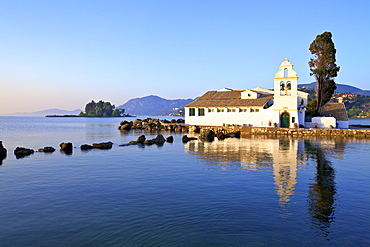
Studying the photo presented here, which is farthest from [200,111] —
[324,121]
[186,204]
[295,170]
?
[186,204]

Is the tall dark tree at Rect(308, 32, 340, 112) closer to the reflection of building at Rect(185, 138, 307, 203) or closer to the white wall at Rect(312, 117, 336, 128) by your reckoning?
the white wall at Rect(312, 117, 336, 128)

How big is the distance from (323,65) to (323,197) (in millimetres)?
44609

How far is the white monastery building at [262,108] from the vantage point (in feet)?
147

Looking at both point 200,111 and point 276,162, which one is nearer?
point 276,162

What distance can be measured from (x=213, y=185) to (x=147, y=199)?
3683mm

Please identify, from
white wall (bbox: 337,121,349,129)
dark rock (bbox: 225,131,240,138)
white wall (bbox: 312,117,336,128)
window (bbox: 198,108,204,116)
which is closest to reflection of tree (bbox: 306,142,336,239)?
dark rock (bbox: 225,131,240,138)

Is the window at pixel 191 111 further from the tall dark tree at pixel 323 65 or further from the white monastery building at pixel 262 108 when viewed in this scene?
the tall dark tree at pixel 323 65

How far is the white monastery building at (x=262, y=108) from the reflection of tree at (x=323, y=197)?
25.9 m

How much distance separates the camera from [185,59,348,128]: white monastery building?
44.7 metres

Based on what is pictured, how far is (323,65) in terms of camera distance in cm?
5159

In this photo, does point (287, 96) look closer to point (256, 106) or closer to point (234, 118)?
point (256, 106)

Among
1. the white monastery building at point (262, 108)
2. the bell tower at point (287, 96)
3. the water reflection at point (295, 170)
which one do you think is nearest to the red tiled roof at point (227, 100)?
the white monastery building at point (262, 108)

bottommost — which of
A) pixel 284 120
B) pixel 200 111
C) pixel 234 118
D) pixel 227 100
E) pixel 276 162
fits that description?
pixel 276 162

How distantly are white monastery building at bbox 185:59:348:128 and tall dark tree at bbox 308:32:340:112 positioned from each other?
104 inches
